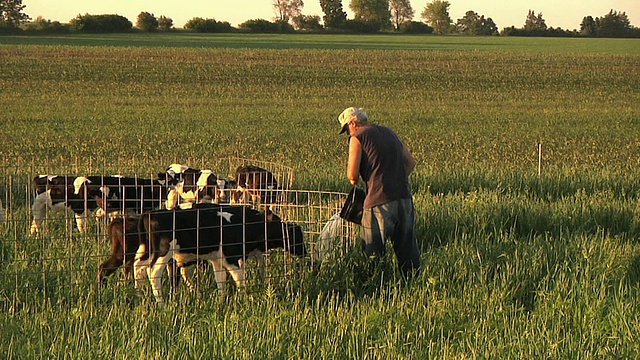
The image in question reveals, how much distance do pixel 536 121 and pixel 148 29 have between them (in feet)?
219

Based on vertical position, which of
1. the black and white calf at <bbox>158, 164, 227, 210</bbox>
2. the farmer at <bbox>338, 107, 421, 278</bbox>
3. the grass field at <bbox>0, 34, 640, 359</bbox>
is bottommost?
the grass field at <bbox>0, 34, 640, 359</bbox>

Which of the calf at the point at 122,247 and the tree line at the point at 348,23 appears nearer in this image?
the calf at the point at 122,247

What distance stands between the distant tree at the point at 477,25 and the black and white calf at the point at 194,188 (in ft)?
393

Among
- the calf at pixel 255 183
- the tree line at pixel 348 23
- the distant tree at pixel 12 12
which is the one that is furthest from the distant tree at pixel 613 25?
the calf at pixel 255 183

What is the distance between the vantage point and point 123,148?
25984mm

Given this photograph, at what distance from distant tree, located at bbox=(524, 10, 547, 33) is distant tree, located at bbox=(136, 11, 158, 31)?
5115cm

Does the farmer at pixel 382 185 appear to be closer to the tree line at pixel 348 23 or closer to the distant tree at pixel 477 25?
the tree line at pixel 348 23

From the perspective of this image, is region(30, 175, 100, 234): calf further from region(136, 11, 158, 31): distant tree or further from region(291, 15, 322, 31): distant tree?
region(291, 15, 322, 31): distant tree

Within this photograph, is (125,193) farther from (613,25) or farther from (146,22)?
(613,25)

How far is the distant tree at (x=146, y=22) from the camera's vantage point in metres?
98.6

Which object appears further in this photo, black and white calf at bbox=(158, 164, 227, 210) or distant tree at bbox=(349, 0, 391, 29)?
distant tree at bbox=(349, 0, 391, 29)

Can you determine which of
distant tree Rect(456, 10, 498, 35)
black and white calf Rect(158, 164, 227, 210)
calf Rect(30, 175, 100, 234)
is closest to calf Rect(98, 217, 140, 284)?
black and white calf Rect(158, 164, 227, 210)

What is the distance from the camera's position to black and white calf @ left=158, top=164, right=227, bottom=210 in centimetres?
1336

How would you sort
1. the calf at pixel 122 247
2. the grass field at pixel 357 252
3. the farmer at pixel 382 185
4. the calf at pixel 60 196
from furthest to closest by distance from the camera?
the calf at pixel 60 196 → the farmer at pixel 382 185 → the calf at pixel 122 247 → the grass field at pixel 357 252
